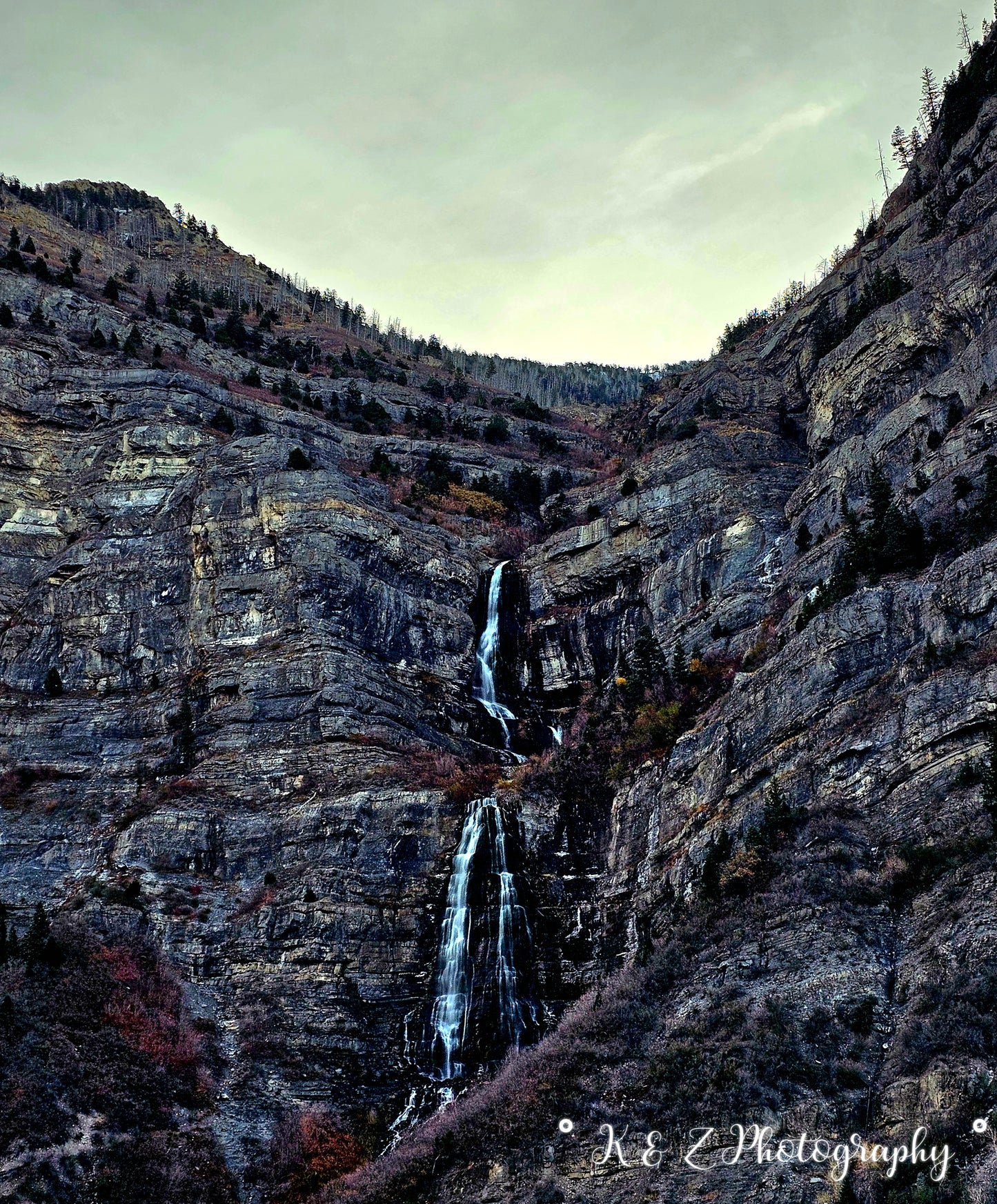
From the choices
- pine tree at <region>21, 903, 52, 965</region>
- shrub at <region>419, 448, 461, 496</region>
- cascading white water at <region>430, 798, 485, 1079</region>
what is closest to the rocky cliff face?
cascading white water at <region>430, 798, 485, 1079</region>

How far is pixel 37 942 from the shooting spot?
126ft

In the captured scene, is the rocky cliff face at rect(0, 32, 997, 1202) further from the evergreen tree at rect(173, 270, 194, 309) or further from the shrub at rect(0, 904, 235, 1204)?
the evergreen tree at rect(173, 270, 194, 309)

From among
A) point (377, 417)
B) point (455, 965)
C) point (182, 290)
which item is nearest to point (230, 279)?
point (182, 290)

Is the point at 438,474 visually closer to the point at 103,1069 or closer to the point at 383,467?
the point at 383,467

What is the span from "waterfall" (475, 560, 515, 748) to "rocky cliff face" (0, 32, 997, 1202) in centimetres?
80

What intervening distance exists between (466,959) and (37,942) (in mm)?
16010

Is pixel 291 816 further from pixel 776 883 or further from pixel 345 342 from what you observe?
pixel 345 342

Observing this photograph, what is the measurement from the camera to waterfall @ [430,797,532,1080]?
38969 millimetres

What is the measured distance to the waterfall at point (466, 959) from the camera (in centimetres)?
3897

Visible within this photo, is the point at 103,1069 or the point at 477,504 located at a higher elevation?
the point at 477,504

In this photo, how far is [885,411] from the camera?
51125 millimetres

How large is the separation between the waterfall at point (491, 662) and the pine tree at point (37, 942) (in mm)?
24376

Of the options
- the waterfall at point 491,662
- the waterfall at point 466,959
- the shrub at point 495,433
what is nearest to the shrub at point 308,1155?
the waterfall at point 466,959

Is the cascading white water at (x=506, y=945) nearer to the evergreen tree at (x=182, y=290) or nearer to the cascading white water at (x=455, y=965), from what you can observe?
the cascading white water at (x=455, y=965)
